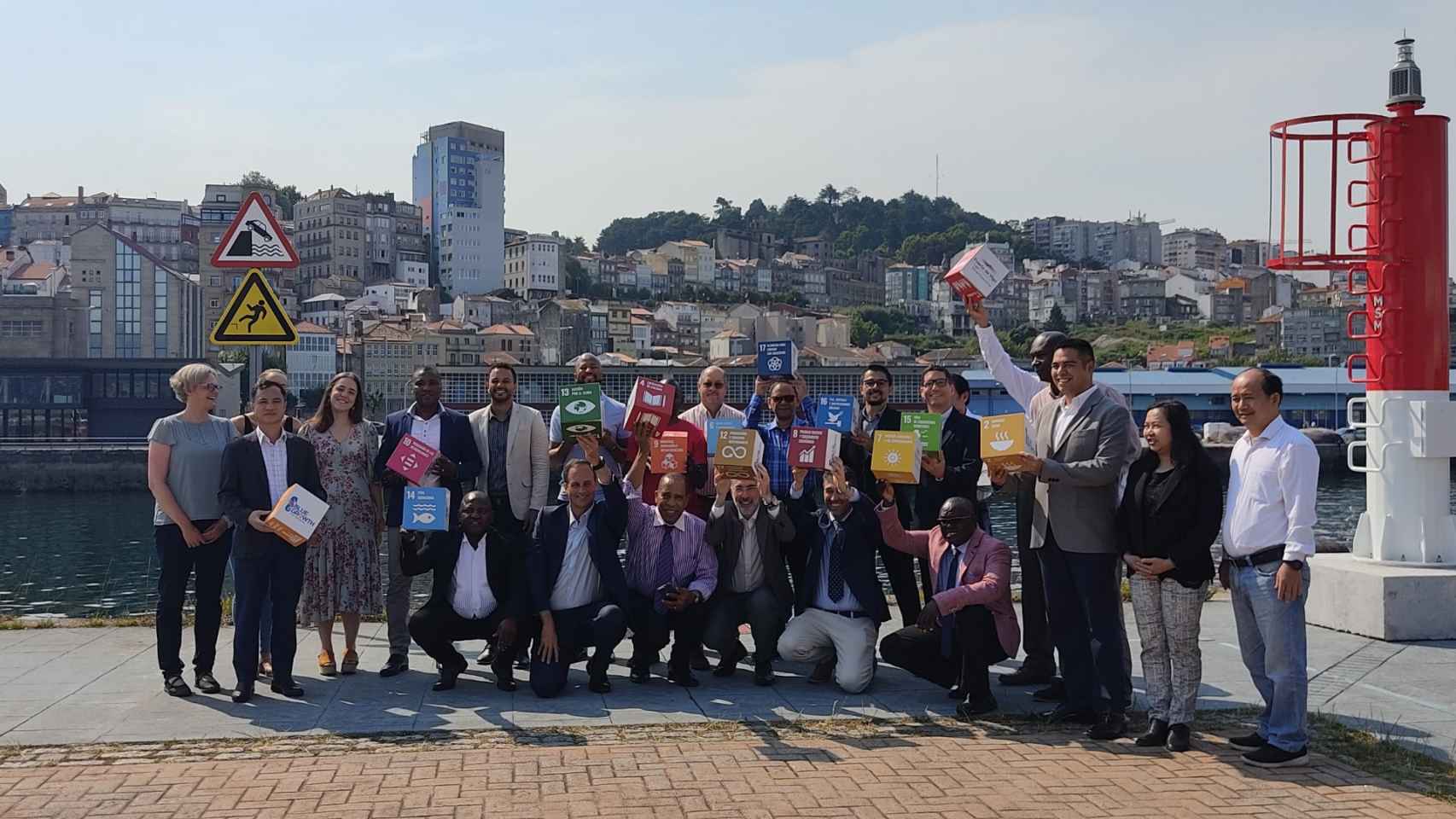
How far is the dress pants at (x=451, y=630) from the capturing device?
676 cm

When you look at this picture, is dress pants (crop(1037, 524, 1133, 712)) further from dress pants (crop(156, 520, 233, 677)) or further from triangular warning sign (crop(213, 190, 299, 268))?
triangular warning sign (crop(213, 190, 299, 268))

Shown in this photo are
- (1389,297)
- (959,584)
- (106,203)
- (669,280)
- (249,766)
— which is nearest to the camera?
(249,766)

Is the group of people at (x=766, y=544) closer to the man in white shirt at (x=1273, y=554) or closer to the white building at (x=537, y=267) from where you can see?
the man in white shirt at (x=1273, y=554)

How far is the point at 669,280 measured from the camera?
147 m

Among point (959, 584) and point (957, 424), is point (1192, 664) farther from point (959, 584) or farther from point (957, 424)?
point (957, 424)

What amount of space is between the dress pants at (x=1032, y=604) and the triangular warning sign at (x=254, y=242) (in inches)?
192

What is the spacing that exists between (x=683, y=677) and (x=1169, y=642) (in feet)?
8.68

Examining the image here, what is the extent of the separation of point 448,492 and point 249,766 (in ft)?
6.65

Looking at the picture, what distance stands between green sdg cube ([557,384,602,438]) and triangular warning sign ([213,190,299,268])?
2.09m

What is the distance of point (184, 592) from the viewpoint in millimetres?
6555

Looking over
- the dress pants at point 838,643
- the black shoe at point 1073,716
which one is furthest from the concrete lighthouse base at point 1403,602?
the dress pants at point 838,643

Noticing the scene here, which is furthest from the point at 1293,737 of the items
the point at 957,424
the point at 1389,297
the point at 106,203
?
the point at 106,203

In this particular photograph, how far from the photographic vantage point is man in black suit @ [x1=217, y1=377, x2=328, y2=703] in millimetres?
6520

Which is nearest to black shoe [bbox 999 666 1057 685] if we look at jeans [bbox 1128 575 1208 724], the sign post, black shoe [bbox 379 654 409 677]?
jeans [bbox 1128 575 1208 724]
